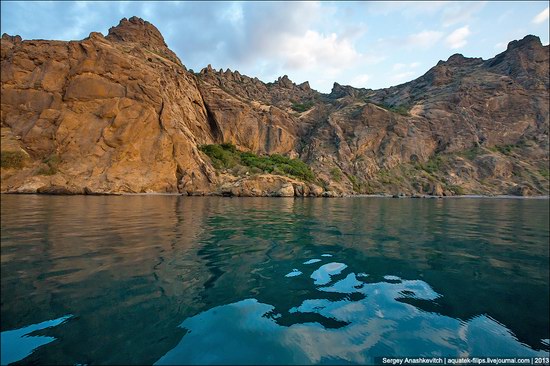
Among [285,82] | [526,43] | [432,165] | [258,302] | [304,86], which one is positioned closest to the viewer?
[258,302]

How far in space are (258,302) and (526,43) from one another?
155m

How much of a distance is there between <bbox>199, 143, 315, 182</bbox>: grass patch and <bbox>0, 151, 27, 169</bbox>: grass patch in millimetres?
29029

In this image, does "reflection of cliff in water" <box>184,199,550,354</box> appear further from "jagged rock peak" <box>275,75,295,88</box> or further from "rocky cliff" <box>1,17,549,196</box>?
"jagged rock peak" <box>275,75,295,88</box>

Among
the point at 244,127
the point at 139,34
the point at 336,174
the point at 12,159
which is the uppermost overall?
the point at 139,34

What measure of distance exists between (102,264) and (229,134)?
239ft

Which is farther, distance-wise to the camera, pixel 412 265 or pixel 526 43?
pixel 526 43

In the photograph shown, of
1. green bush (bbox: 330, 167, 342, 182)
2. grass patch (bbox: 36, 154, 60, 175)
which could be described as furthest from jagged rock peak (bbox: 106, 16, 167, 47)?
green bush (bbox: 330, 167, 342, 182)

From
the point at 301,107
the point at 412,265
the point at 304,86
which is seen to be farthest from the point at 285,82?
the point at 412,265

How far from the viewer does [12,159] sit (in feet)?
125

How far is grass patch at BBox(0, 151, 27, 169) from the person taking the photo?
37188mm

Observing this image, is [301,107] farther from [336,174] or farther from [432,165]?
[432,165]

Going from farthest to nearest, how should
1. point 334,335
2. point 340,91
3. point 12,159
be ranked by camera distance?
point 340,91 → point 12,159 → point 334,335

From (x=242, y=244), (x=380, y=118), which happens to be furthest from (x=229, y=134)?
(x=242, y=244)

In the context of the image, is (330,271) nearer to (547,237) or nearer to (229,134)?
(547,237)
